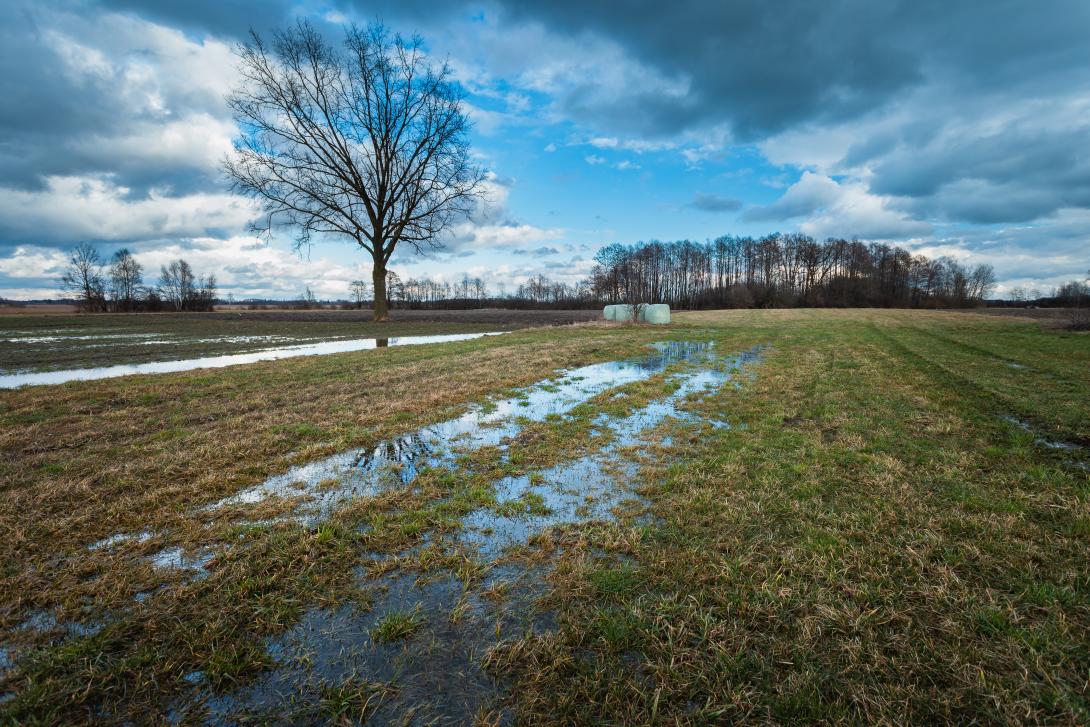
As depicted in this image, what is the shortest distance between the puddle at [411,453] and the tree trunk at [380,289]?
930 inches

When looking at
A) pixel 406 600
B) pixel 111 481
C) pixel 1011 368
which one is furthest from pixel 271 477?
pixel 1011 368

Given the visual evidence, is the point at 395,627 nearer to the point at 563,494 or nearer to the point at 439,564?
the point at 439,564

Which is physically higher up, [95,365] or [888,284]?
[888,284]

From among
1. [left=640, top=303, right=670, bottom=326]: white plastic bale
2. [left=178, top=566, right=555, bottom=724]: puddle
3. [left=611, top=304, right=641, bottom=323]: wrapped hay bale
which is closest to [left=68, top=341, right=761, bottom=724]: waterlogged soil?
[left=178, top=566, right=555, bottom=724]: puddle

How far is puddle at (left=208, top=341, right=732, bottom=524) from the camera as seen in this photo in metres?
4.81

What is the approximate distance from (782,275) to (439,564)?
108232mm

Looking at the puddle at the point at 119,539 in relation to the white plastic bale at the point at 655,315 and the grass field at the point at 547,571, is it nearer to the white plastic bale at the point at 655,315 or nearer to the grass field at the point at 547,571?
the grass field at the point at 547,571

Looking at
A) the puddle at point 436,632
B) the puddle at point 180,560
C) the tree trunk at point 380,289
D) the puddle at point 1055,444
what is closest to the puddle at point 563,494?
the puddle at point 436,632

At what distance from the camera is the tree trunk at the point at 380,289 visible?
30.7m

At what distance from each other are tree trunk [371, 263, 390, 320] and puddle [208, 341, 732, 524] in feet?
77.5

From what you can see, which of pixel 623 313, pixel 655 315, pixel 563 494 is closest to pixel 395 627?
pixel 563 494

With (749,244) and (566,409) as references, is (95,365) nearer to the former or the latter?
(566,409)

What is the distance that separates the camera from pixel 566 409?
28.3ft

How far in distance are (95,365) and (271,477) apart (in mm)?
13811
